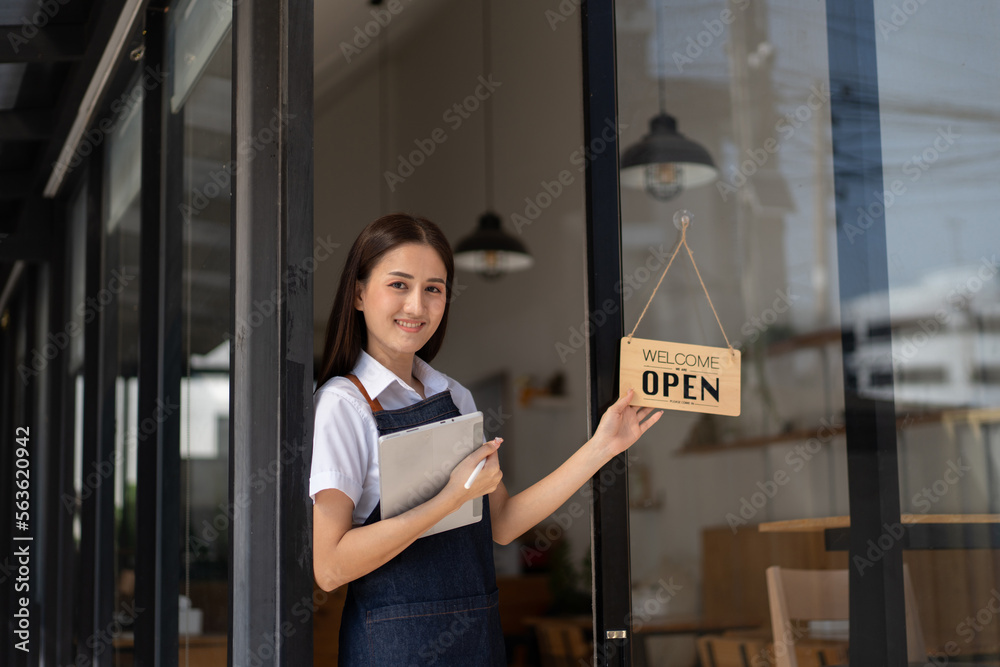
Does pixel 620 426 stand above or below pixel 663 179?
below

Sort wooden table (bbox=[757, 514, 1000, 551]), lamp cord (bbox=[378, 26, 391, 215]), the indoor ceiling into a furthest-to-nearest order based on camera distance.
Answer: lamp cord (bbox=[378, 26, 391, 215])
the indoor ceiling
wooden table (bbox=[757, 514, 1000, 551])

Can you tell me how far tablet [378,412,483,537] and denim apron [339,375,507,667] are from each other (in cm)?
6

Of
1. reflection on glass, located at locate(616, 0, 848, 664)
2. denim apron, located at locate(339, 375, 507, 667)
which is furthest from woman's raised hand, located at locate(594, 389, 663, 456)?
denim apron, located at locate(339, 375, 507, 667)

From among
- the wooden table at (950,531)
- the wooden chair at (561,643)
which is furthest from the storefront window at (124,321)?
the wooden chair at (561,643)

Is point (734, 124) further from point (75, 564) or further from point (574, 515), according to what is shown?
point (574, 515)

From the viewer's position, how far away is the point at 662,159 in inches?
70.5

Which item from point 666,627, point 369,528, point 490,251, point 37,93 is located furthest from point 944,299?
point 490,251

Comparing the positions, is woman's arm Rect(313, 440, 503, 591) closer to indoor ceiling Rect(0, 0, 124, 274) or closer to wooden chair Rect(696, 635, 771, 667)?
wooden chair Rect(696, 635, 771, 667)

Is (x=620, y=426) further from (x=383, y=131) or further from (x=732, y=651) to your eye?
(x=383, y=131)

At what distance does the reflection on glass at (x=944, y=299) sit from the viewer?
5.06ft

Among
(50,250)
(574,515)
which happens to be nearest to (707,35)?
(50,250)

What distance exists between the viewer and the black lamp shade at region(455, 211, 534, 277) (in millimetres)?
5055

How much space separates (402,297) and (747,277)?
29.2 inches

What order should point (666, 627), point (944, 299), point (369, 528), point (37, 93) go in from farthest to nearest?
point (37, 93) → point (666, 627) → point (944, 299) → point (369, 528)
